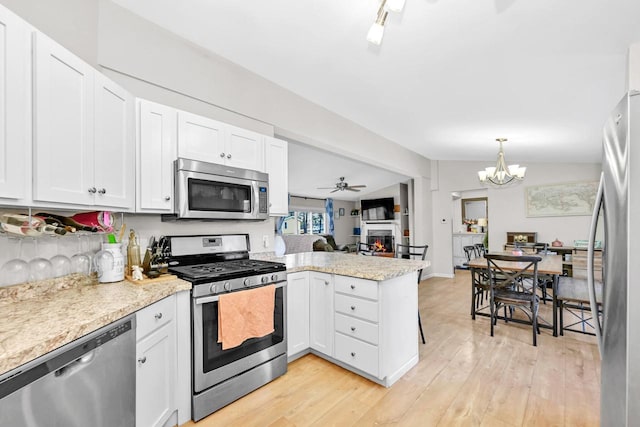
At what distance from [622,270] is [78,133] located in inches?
98.1

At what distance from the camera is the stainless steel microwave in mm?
2172

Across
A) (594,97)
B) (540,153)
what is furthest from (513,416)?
(540,153)

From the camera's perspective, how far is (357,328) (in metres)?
2.31

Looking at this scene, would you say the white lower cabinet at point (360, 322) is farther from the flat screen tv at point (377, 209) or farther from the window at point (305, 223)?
the flat screen tv at point (377, 209)

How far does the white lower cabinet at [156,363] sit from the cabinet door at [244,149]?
127 cm

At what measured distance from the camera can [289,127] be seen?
3.37 m

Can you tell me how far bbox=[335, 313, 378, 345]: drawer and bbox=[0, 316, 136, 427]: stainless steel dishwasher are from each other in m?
1.46

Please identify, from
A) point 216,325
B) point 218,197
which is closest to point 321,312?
point 216,325

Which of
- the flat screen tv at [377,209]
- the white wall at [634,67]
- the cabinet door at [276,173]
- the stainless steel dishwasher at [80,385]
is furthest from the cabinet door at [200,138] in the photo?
the flat screen tv at [377,209]

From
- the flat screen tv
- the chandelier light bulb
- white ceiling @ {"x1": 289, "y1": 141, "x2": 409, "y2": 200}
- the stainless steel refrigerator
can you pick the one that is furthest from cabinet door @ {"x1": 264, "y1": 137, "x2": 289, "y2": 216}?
the flat screen tv

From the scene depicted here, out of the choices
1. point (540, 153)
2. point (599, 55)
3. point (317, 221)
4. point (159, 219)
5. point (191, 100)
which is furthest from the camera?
point (317, 221)

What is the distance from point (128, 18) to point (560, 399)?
162 inches

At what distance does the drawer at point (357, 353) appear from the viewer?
2.22m

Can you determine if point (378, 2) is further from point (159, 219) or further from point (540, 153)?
point (540, 153)
